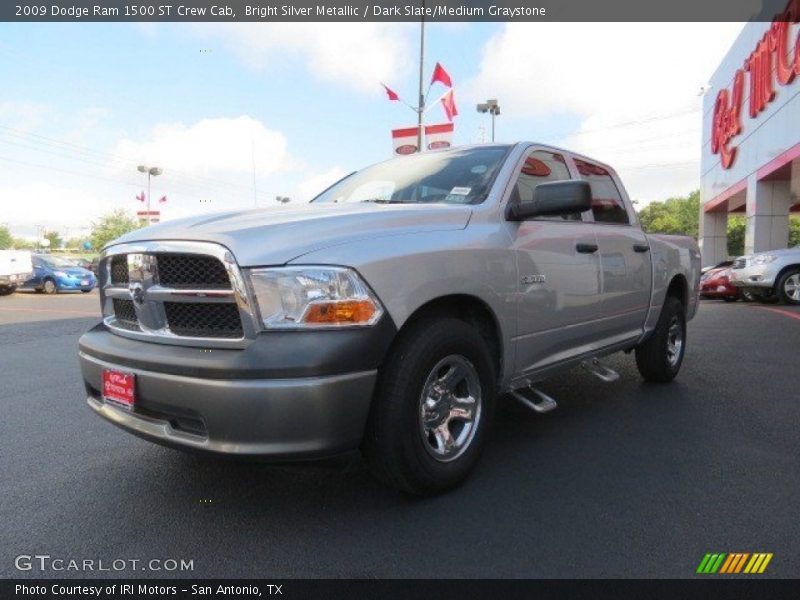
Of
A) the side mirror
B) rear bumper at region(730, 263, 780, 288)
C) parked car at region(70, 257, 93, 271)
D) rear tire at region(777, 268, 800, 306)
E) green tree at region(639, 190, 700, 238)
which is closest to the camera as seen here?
the side mirror

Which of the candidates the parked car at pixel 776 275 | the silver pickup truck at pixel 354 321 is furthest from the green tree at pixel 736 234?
the silver pickup truck at pixel 354 321

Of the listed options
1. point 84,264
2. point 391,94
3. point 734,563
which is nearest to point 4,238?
point 84,264

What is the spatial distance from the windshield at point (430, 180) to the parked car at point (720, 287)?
1349 centimetres

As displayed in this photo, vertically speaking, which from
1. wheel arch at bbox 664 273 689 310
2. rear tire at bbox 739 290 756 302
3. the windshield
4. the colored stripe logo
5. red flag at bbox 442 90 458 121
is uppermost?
red flag at bbox 442 90 458 121

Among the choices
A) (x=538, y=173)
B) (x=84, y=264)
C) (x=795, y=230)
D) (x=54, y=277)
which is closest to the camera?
(x=538, y=173)

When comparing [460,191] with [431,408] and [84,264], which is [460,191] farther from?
[84,264]

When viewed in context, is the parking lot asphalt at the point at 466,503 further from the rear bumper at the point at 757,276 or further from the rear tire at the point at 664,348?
the rear bumper at the point at 757,276

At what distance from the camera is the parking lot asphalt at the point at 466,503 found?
7.72ft

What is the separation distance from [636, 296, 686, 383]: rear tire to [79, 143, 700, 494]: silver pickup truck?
5.42ft

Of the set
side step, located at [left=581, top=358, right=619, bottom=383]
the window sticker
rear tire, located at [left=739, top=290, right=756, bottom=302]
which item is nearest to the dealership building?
rear tire, located at [left=739, top=290, right=756, bottom=302]

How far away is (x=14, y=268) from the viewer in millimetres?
20078

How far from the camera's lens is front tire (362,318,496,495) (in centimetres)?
254

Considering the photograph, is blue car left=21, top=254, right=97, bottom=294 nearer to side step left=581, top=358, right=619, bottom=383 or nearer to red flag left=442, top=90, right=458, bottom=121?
red flag left=442, top=90, right=458, bottom=121

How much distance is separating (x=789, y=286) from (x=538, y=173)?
1182cm
